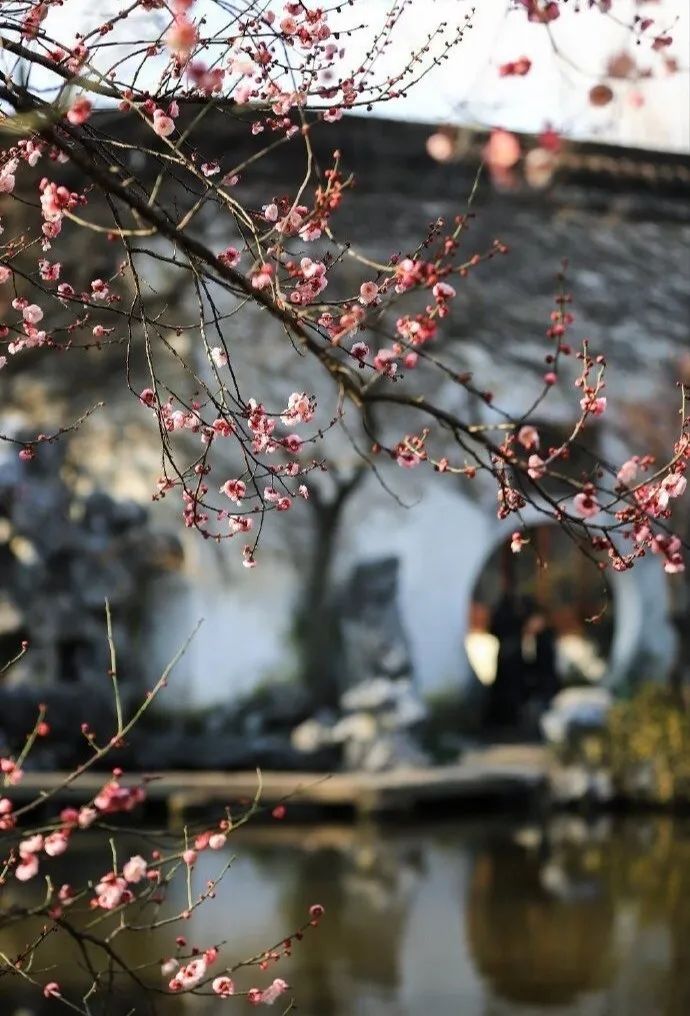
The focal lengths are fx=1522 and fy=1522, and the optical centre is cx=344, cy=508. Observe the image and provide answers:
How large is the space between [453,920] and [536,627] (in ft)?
16.4

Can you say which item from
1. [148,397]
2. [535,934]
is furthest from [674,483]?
[535,934]

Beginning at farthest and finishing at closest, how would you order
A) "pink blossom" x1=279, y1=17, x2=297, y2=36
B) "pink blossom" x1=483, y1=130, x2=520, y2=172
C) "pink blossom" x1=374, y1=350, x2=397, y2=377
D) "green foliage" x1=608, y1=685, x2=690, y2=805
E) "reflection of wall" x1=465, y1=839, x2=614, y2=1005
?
"green foliage" x1=608, y1=685, x2=690, y2=805, "reflection of wall" x1=465, y1=839, x2=614, y2=1005, "pink blossom" x1=279, y1=17, x2=297, y2=36, "pink blossom" x1=374, y1=350, x2=397, y2=377, "pink blossom" x1=483, y1=130, x2=520, y2=172

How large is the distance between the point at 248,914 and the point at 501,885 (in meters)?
1.16

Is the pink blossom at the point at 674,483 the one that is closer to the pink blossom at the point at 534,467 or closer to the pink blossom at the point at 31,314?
the pink blossom at the point at 534,467

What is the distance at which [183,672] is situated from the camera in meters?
9.45

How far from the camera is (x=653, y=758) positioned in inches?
354

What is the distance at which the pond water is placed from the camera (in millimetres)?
4344

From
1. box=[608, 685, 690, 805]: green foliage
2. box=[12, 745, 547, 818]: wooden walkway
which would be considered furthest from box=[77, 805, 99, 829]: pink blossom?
box=[608, 685, 690, 805]: green foliage

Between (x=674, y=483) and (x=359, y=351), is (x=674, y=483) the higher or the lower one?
Answer: the lower one

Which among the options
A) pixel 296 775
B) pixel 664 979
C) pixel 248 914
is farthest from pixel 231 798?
pixel 664 979

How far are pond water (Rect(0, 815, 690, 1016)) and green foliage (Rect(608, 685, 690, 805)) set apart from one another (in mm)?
960

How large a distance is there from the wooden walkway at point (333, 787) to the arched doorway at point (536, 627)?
0.90 m

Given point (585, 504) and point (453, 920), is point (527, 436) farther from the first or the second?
point (453, 920)

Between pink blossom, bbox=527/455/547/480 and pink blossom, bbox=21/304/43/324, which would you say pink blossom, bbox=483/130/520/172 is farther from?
pink blossom, bbox=21/304/43/324
